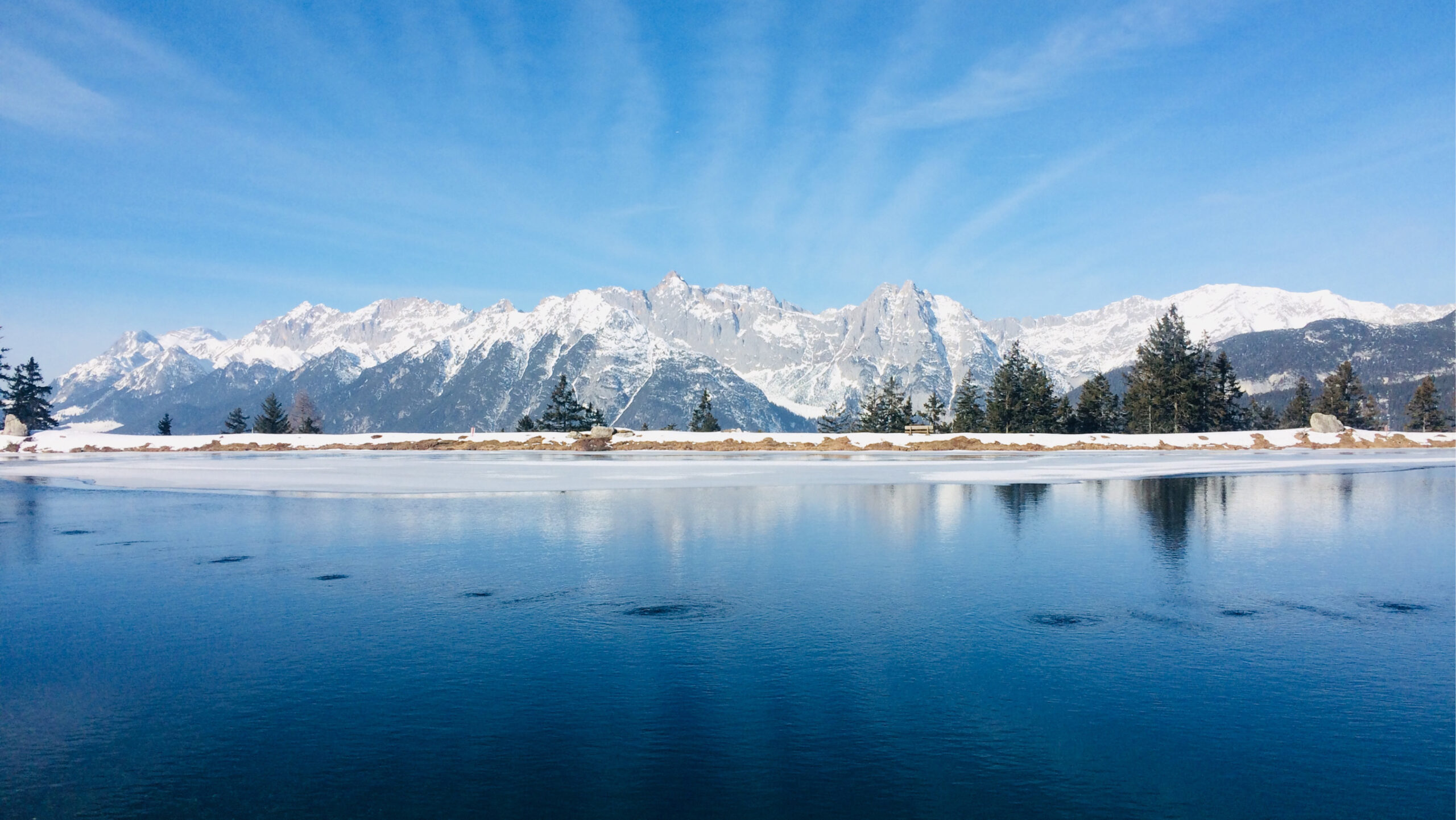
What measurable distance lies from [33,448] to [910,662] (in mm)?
98356

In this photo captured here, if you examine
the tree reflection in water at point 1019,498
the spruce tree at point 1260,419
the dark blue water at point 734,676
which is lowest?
the dark blue water at point 734,676

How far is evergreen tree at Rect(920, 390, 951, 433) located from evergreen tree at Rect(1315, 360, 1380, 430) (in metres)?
47.2

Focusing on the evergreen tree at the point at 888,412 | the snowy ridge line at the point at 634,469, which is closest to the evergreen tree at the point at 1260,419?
the evergreen tree at the point at 888,412

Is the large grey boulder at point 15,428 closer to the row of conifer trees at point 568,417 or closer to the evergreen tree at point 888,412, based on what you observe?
the row of conifer trees at point 568,417

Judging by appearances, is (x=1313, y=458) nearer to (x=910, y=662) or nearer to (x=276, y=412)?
(x=910, y=662)

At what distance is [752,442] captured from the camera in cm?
7756

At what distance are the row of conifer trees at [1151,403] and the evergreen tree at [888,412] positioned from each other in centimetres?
15

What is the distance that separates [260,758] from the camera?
8422mm

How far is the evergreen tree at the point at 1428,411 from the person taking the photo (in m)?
111

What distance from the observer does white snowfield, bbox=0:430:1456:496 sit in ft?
129

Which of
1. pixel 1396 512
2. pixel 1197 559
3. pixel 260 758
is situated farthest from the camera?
pixel 1396 512

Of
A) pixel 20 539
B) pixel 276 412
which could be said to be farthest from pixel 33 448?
pixel 20 539

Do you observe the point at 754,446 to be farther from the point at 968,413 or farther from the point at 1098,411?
the point at 1098,411

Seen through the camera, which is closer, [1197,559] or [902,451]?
[1197,559]
